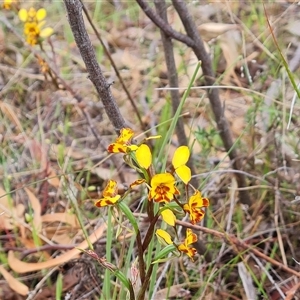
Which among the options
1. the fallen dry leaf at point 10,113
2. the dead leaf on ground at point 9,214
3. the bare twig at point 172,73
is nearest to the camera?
the bare twig at point 172,73

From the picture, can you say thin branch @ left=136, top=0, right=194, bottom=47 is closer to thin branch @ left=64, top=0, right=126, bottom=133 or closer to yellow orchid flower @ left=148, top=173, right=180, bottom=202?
thin branch @ left=64, top=0, right=126, bottom=133

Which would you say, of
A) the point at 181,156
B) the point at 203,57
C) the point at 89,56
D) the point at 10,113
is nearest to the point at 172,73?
the point at 203,57

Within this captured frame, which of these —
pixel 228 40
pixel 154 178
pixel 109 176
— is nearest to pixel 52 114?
pixel 109 176

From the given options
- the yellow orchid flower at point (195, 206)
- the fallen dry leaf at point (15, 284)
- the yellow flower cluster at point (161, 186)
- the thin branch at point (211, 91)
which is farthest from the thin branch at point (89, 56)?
the fallen dry leaf at point (15, 284)

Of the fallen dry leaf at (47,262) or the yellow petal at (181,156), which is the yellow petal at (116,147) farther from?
the fallen dry leaf at (47,262)

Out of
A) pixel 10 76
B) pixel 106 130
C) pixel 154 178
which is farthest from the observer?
pixel 10 76

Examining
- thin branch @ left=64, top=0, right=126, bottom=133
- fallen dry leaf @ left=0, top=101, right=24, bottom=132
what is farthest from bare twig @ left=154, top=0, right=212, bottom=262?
fallen dry leaf @ left=0, top=101, right=24, bottom=132

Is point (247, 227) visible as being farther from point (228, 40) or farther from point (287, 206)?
point (228, 40)
